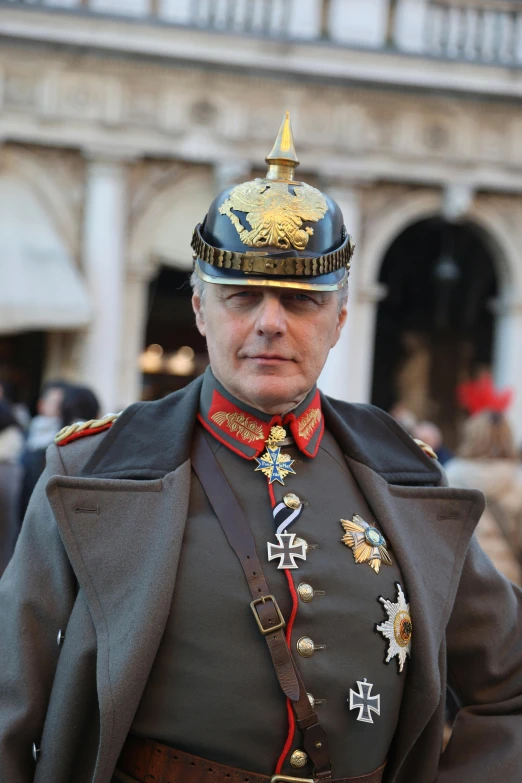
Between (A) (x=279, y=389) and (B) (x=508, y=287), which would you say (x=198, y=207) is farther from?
(A) (x=279, y=389)

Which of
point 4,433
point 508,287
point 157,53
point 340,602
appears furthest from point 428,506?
point 508,287

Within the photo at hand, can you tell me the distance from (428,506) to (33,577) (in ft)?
2.71

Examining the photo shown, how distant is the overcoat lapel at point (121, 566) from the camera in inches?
77.0

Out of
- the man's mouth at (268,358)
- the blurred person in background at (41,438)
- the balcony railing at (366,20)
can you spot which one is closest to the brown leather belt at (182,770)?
the man's mouth at (268,358)

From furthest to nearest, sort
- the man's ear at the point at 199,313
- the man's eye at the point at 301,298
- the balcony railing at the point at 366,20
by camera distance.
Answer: the balcony railing at the point at 366,20
the man's ear at the point at 199,313
the man's eye at the point at 301,298

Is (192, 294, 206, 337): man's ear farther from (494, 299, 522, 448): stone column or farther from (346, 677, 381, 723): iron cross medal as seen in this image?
(494, 299, 522, 448): stone column

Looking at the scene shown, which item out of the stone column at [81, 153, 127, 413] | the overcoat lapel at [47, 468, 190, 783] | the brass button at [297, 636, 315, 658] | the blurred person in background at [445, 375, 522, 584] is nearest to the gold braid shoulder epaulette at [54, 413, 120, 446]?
the overcoat lapel at [47, 468, 190, 783]

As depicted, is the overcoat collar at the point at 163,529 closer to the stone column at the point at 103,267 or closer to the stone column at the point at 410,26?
the stone column at the point at 103,267

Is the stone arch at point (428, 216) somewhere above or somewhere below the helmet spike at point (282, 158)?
below

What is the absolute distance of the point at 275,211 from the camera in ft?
7.14

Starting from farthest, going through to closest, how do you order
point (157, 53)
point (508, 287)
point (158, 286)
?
point (158, 286) → point (508, 287) → point (157, 53)

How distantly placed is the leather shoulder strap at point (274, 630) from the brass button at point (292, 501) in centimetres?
10

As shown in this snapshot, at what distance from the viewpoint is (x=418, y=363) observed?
607 inches

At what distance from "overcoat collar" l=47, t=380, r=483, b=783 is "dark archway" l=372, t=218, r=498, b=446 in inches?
497
